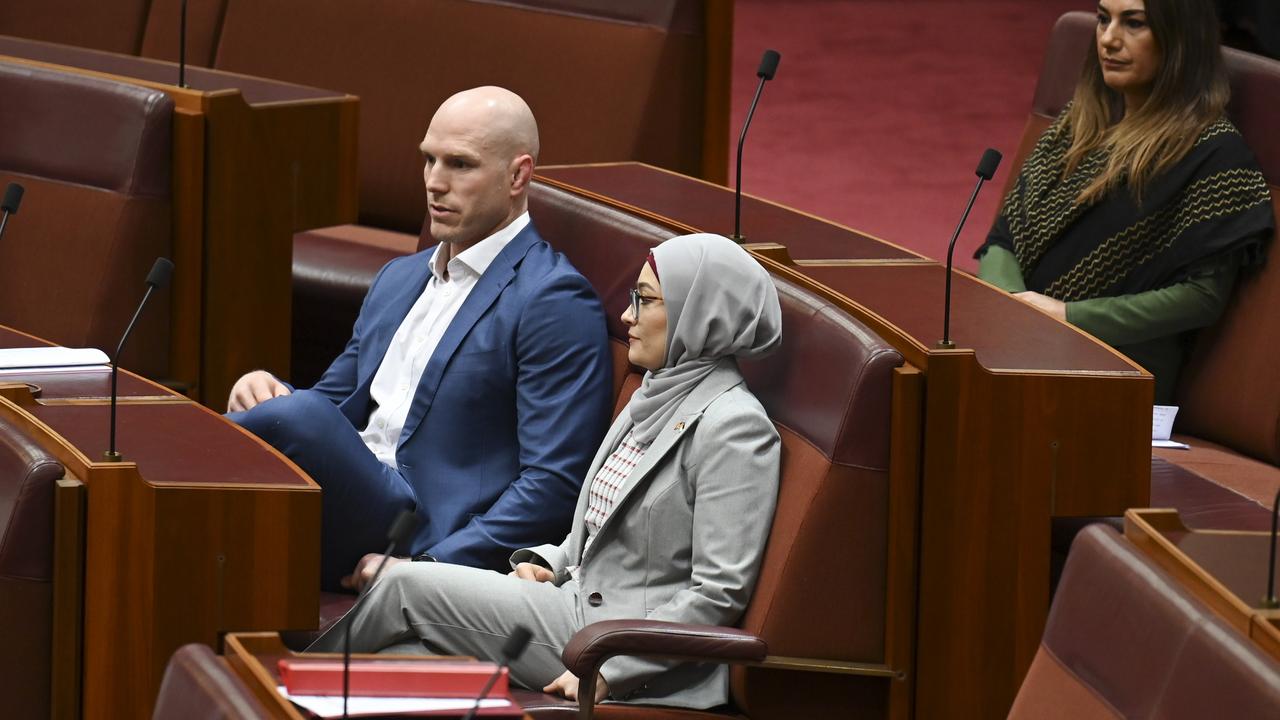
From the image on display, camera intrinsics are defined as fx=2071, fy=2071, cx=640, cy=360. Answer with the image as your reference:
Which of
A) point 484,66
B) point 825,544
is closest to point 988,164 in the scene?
point 825,544

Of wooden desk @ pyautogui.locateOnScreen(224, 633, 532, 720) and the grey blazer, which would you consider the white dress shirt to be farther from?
wooden desk @ pyautogui.locateOnScreen(224, 633, 532, 720)

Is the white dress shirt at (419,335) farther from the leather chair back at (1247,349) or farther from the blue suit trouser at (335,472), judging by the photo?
the leather chair back at (1247,349)

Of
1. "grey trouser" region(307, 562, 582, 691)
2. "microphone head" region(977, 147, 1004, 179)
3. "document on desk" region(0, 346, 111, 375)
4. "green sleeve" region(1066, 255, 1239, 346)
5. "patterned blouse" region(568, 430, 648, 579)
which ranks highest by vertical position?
"microphone head" region(977, 147, 1004, 179)

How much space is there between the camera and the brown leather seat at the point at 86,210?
296cm

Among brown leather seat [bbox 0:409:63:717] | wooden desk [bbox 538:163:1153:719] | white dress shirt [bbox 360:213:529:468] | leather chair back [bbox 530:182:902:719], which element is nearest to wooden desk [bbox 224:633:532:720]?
brown leather seat [bbox 0:409:63:717]

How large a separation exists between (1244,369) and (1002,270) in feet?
1.30

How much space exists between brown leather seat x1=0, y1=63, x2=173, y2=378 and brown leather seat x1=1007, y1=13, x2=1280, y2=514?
144 cm

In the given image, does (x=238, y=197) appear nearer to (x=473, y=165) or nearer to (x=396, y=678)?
(x=473, y=165)

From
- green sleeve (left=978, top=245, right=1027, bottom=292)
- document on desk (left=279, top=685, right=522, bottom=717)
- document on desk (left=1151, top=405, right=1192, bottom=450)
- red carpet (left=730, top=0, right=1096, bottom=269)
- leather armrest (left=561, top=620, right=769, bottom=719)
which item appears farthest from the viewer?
red carpet (left=730, top=0, right=1096, bottom=269)

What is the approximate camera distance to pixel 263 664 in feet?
5.11

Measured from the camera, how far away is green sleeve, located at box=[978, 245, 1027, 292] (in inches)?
116

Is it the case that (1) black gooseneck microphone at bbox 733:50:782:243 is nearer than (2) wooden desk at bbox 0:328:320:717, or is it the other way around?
(2) wooden desk at bbox 0:328:320:717

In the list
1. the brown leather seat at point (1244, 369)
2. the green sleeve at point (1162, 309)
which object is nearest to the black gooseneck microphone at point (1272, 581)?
the brown leather seat at point (1244, 369)

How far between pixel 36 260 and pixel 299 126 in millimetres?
442
